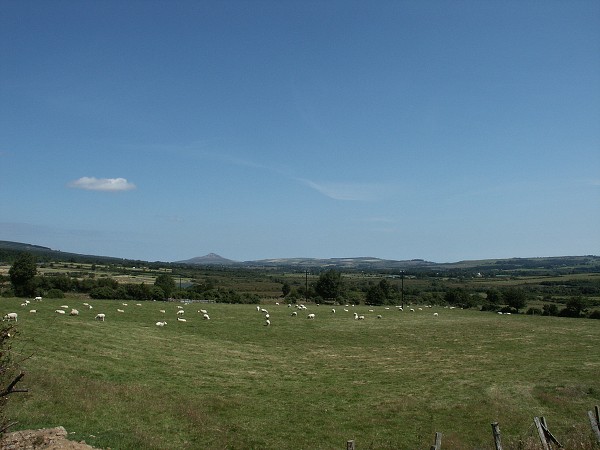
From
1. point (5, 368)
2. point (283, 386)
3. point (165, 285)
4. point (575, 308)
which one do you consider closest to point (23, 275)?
point (165, 285)

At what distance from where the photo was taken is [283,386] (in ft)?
92.8

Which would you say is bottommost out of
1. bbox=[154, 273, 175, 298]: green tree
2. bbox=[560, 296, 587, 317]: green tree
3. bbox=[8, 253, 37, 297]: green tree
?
bbox=[560, 296, 587, 317]: green tree

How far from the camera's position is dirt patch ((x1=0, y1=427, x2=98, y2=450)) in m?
14.6

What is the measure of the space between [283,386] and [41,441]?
15748 millimetres

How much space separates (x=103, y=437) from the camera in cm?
1656

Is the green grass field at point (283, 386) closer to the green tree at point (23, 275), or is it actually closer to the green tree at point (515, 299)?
the green tree at point (23, 275)

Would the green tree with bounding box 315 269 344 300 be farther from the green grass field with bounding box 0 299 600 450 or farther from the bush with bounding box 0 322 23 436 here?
the bush with bounding box 0 322 23 436

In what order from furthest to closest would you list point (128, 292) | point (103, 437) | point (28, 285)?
1. point (128, 292)
2. point (28, 285)
3. point (103, 437)

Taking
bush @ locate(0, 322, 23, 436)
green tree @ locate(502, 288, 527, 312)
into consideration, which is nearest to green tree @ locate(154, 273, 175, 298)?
green tree @ locate(502, 288, 527, 312)

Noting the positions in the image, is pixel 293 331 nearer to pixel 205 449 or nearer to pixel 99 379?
pixel 99 379

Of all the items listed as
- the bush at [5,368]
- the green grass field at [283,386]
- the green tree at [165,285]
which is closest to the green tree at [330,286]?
the green tree at [165,285]

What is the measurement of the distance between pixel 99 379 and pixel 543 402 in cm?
2590

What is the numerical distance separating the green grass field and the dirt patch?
0.72m

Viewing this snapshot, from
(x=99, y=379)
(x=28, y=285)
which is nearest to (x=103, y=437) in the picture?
(x=99, y=379)
